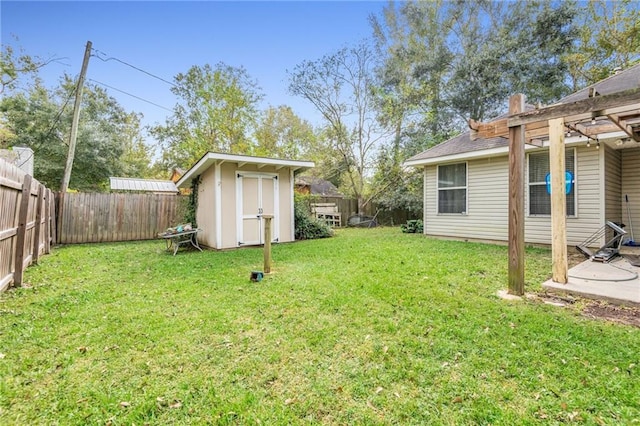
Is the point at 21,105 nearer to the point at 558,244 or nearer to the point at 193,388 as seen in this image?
the point at 193,388

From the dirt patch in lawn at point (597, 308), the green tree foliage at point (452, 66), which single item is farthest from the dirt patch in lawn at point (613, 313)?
the green tree foliage at point (452, 66)

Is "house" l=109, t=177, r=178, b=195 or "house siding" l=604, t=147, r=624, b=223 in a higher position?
"house" l=109, t=177, r=178, b=195

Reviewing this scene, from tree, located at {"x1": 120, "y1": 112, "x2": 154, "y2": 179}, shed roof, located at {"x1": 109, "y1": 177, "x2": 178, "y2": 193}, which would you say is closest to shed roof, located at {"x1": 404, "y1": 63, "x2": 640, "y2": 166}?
shed roof, located at {"x1": 109, "y1": 177, "x2": 178, "y2": 193}

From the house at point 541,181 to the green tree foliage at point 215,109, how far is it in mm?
12640

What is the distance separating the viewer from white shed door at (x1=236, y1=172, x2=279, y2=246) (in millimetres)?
7805

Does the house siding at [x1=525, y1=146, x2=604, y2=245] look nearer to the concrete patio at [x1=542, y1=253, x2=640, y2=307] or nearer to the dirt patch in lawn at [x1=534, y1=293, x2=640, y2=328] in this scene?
the concrete patio at [x1=542, y1=253, x2=640, y2=307]

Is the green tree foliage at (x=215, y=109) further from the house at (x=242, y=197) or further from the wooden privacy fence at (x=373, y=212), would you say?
the house at (x=242, y=197)

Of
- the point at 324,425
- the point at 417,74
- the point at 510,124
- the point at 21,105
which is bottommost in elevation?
the point at 324,425

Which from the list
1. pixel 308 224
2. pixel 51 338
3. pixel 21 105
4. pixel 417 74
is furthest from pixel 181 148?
pixel 51 338

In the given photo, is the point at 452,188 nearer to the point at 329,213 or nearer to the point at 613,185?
the point at 613,185

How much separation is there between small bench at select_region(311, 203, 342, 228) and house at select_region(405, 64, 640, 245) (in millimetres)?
5648

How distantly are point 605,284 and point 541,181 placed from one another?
Answer: 3836 mm

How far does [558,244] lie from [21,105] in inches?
875

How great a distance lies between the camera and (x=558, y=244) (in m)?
3.69
